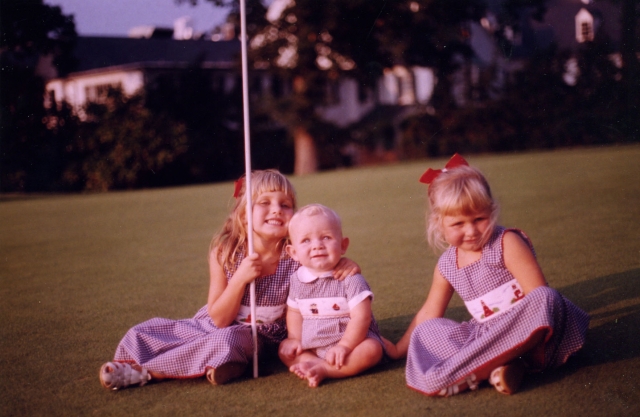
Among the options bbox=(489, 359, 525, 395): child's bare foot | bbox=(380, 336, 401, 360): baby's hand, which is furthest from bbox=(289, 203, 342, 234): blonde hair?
bbox=(489, 359, 525, 395): child's bare foot

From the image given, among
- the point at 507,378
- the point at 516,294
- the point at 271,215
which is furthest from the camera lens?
the point at 271,215

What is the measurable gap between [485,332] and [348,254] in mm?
4129

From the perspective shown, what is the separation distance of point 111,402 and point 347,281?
1.21 meters

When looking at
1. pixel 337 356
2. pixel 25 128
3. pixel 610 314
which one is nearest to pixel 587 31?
pixel 25 128

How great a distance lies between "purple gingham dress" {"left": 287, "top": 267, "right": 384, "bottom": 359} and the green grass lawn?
0.21 m

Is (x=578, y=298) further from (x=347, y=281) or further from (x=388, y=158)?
(x=388, y=158)

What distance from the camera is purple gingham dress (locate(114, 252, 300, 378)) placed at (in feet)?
11.5

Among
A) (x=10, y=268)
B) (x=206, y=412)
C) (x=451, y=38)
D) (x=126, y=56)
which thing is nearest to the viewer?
(x=206, y=412)

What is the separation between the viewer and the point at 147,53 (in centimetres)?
2150

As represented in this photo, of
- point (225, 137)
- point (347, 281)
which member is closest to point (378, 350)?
point (347, 281)

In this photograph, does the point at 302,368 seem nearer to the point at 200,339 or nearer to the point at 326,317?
the point at 326,317

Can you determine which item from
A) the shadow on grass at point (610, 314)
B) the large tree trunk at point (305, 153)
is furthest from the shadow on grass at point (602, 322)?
the large tree trunk at point (305, 153)

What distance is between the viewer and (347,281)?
11.7ft

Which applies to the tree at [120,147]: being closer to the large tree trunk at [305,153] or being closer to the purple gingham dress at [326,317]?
the large tree trunk at [305,153]
